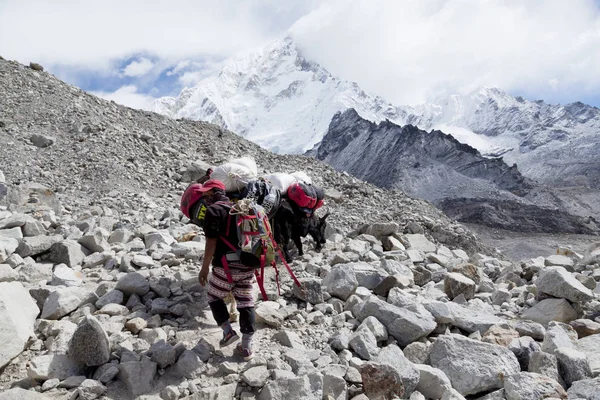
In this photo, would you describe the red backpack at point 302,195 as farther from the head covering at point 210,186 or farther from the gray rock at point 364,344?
the gray rock at point 364,344

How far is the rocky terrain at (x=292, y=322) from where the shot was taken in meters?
2.68

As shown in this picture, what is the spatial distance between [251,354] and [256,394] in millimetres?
385

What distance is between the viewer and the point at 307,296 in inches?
158

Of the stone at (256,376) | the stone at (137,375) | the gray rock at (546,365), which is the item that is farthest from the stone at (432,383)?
the stone at (137,375)

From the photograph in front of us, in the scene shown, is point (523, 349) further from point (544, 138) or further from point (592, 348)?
point (544, 138)

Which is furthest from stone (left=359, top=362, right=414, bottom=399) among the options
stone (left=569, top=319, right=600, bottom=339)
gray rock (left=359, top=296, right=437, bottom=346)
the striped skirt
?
stone (left=569, top=319, right=600, bottom=339)

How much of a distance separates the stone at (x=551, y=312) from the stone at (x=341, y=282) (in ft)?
5.38

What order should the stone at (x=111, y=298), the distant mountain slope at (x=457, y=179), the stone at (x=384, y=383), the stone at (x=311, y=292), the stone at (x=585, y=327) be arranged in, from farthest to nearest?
1. the distant mountain slope at (x=457, y=179)
2. the stone at (x=311, y=292)
3. the stone at (x=585, y=327)
4. the stone at (x=111, y=298)
5. the stone at (x=384, y=383)

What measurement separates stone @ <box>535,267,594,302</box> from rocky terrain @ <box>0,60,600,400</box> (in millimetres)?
13

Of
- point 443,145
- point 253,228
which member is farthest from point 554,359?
point 443,145

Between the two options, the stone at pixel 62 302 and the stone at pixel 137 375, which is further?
the stone at pixel 62 302

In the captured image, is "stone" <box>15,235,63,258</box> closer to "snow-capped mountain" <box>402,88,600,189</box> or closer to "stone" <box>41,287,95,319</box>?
"stone" <box>41,287,95,319</box>

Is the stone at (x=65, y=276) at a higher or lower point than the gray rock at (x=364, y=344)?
lower

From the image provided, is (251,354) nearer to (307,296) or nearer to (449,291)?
(307,296)
